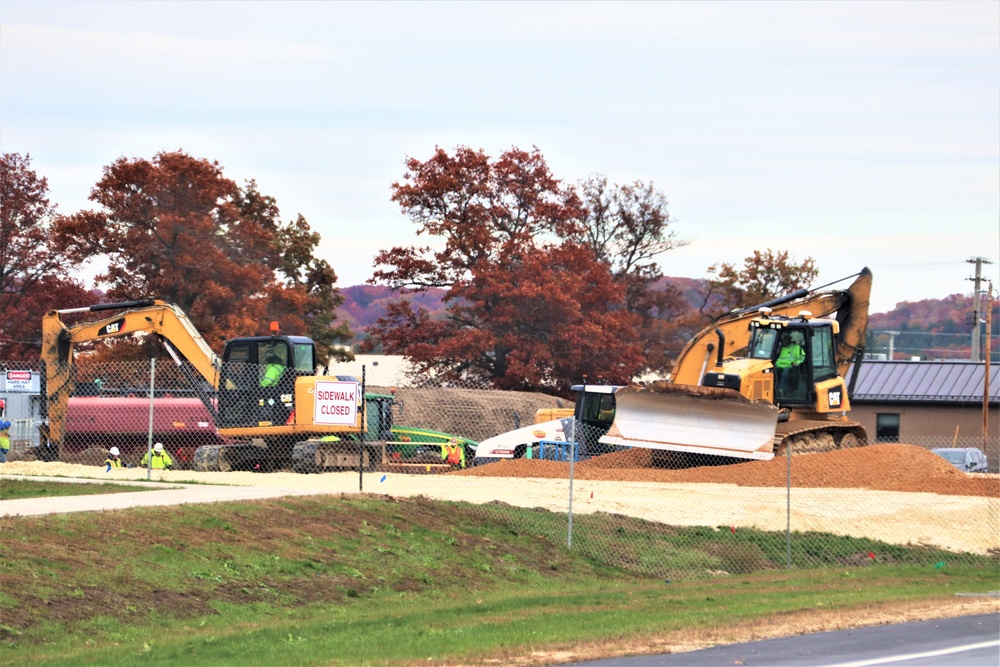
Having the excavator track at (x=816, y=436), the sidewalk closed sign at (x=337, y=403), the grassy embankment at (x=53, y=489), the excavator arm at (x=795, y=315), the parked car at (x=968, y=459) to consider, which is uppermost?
the excavator arm at (x=795, y=315)

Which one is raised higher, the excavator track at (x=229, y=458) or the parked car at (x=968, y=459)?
the excavator track at (x=229, y=458)

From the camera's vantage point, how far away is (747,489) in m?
26.3

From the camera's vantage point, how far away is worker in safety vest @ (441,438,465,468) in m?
35.7

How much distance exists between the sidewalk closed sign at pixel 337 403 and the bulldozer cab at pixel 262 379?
158 inches

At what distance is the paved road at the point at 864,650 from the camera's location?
11.3 m

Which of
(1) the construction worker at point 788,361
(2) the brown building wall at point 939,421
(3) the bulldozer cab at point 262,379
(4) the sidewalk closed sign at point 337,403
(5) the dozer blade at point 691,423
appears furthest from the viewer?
(2) the brown building wall at point 939,421

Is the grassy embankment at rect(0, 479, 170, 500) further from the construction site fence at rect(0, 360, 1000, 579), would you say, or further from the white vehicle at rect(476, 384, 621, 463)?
the white vehicle at rect(476, 384, 621, 463)

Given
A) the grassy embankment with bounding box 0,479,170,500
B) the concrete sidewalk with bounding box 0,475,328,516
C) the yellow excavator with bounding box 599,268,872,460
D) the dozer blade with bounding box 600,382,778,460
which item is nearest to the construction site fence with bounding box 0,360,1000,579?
the dozer blade with bounding box 600,382,778,460

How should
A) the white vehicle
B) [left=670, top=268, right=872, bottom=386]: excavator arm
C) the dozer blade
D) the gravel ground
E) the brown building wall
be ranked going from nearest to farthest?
the gravel ground < the dozer blade < [left=670, top=268, right=872, bottom=386]: excavator arm < the white vehicle < the brown building wall

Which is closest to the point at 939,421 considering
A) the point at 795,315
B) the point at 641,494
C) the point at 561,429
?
the point at 795,315

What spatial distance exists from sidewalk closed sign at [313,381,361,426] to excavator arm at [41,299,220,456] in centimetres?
620

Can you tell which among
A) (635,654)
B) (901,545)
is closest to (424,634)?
(635,654)

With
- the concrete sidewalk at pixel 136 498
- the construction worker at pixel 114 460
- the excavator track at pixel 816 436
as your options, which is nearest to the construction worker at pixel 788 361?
the excavator track at pixel 816 436

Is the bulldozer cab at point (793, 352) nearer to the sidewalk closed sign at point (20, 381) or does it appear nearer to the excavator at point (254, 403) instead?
the excavator at point (254, 403)
